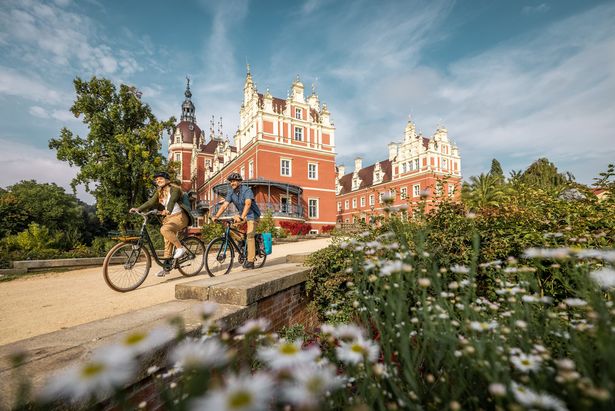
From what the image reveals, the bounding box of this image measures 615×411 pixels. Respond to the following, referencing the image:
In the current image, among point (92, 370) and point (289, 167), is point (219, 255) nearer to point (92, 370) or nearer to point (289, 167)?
point (92, 370)

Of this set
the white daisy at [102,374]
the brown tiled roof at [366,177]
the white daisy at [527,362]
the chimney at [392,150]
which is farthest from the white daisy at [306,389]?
the chimney at [392,150]

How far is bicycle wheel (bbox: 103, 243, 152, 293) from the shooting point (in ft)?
13.3

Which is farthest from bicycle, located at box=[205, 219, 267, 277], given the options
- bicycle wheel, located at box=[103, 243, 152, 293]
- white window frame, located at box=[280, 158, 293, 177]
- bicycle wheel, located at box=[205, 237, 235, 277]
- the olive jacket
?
white window frame, located at box=[280, 158, 293, 177]

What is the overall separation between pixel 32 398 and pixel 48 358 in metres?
0.45

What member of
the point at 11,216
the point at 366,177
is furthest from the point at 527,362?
the point at 366,177

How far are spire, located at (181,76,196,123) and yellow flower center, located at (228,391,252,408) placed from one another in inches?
2248

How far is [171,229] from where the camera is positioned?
476 cm

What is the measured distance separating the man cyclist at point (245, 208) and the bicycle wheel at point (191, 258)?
26.3 inches

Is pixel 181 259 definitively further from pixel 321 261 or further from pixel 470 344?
pixel 470 344

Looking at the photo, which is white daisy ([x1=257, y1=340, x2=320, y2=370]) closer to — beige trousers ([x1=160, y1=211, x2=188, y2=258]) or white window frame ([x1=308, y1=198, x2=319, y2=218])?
beige trousers ([x1=160, y1=211, x2=188, y2=258])

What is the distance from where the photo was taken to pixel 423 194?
9.03ft

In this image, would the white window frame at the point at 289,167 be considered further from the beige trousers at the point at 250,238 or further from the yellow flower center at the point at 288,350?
the yellow flower center at the point at 288,350

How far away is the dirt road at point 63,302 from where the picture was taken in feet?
9.34

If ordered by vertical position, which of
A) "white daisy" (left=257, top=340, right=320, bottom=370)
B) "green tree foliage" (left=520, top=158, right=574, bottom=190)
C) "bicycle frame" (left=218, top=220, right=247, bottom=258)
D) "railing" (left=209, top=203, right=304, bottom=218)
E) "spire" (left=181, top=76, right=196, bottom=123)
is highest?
"spire" (left=181, top=76, right=196, bottom=123)
